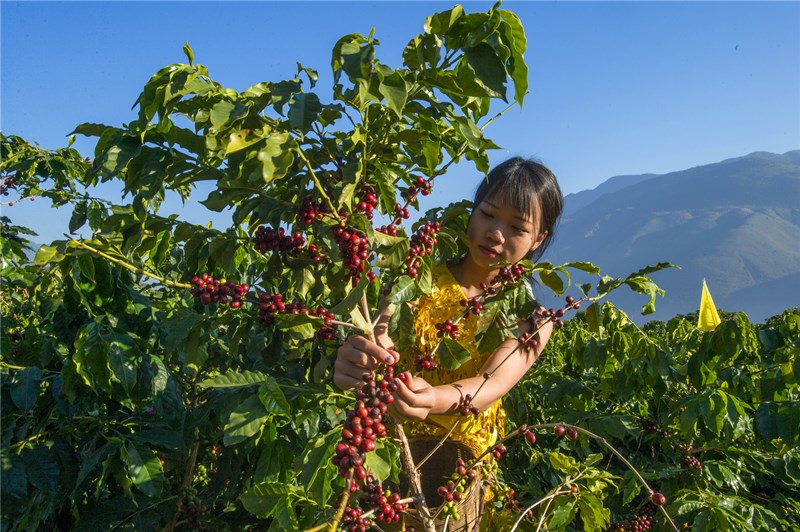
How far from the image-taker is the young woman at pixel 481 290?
1726mm

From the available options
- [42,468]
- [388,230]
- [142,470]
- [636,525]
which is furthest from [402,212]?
[636,525]

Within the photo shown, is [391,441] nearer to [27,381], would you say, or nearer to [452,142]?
[452,142]

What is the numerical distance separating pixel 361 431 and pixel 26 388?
1.58 m

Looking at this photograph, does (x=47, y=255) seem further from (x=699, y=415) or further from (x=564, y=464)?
(x=699, y=415)

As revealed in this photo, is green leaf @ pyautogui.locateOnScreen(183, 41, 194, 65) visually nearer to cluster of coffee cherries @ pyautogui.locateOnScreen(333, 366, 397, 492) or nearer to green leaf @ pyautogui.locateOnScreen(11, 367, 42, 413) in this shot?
cluster of coffee cherries @ pyautogui.locateOnScreen(333, 366, 397, 492)

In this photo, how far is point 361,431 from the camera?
44.2 inches

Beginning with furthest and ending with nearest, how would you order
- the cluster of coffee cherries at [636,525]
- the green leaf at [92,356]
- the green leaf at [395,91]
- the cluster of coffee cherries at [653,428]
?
the cluster of coffee cherries at [653,428], the cluster of coffee cherries at [636,525], the green leaf at [92,356], the green leaf at [395,91]

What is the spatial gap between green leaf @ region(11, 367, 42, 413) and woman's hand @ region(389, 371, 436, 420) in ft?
4.74

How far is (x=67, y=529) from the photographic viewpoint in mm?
2316

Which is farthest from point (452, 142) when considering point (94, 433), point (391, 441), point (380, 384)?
point (94, 433)

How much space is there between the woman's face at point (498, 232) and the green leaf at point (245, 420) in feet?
2.97

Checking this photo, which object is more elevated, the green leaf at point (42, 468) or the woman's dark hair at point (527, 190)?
the woman's dark hair at point (527, 190)

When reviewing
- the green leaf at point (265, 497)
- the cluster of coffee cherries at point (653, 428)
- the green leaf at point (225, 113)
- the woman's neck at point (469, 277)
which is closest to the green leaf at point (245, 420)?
the green leaf at point (265, 497)

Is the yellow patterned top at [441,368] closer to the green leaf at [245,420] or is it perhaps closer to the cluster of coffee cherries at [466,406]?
the cluster of coffee cherries at [466,406]
